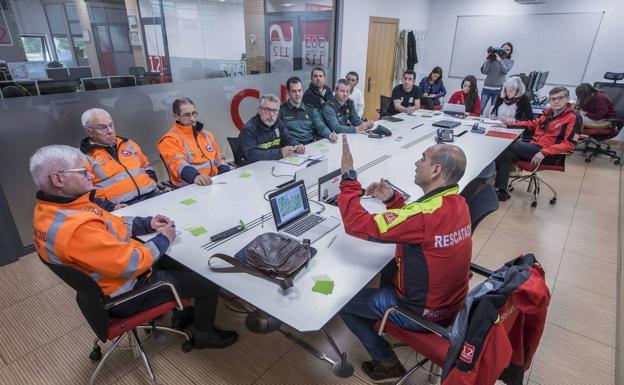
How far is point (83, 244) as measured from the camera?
4.54 ft

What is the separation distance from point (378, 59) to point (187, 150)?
17.7ft

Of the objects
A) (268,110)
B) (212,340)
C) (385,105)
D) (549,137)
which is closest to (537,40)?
(385,105)

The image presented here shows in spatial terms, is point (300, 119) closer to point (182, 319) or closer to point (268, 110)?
point (268, 110)

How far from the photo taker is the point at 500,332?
115 cm

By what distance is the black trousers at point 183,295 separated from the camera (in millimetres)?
1659

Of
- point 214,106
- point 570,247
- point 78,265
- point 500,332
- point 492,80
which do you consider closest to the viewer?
point 500,332

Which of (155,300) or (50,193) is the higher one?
(50,193)

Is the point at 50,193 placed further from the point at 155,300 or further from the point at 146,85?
the point at 146,85

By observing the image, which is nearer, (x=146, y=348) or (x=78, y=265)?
(x=78, y=265)

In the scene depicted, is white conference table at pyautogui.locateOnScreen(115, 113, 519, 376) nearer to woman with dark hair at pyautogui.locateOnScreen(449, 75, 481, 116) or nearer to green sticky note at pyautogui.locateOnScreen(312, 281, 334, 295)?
green sticky note at pyautogui.locateOnScreen(312, 281, 334, 295)

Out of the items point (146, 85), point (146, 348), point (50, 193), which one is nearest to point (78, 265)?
point (50, 193)

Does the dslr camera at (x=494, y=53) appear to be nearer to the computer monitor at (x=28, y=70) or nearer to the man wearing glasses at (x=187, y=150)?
the man wearing glasses at (x=187, y=150)

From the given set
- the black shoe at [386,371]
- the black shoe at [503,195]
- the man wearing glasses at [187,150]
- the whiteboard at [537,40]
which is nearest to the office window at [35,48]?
the man wearing glasses at [187,150]

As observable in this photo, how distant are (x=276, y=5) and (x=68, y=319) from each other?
4.81 metres
